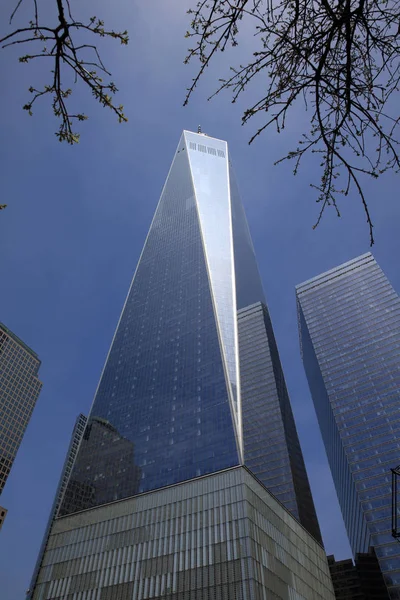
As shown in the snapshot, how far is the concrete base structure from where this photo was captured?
4409cm

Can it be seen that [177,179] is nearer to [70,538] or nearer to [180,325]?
[180,325]

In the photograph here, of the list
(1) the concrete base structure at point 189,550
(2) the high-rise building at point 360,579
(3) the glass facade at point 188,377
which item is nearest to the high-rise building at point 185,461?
(1) the concrete base structure at point 189,550

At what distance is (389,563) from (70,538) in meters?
56.6

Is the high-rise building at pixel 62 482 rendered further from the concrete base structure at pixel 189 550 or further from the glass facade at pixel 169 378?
the concrete base structure at pixel 189 550

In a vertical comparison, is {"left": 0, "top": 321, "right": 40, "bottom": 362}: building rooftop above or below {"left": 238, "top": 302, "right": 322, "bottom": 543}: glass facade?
above

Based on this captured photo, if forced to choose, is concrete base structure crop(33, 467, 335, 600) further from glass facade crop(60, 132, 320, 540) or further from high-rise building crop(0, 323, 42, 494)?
high-rise building crop(0, 323, 42, 494)

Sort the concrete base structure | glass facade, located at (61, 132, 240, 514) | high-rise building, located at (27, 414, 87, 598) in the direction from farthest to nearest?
high-rise building, located at (27, 414, 87, 598)
glass facade, located at (61, 132, 240, 514)
the concrete base structure

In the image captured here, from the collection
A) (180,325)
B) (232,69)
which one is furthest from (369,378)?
(232,69)

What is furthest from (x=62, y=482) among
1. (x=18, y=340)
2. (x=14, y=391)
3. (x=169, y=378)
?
(x=169, y=378)

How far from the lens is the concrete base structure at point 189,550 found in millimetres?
44094

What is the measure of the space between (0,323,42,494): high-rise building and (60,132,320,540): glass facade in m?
54.4

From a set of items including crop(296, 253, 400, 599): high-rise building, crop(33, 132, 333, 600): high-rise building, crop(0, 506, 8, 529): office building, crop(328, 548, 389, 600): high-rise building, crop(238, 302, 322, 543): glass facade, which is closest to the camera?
crop(33, 132, 333, 600): high-rise building

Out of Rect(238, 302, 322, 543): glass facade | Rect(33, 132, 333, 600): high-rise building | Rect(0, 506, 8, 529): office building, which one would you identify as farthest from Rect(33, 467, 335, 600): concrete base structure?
Rect(0, 506, 8, 529): office building

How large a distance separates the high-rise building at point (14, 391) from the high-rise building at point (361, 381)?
88040mm
